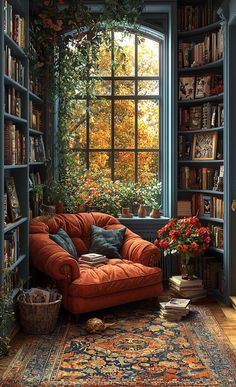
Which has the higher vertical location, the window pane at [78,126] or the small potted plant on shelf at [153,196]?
the window pane at [78,126]

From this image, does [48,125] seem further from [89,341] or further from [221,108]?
[89,341]

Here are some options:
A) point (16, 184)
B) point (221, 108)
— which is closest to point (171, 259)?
point (221, 108)

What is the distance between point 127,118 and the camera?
6758 millimetres

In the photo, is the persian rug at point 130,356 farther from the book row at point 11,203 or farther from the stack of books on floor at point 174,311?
the book row at point 11,203

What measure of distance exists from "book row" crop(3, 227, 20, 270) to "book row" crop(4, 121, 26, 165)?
25.4 inches

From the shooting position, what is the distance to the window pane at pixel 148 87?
6.77 m

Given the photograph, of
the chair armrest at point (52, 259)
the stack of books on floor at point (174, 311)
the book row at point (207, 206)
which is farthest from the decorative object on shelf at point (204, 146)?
the chair armrest at point (52, 259)

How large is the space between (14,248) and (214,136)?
2.66 m

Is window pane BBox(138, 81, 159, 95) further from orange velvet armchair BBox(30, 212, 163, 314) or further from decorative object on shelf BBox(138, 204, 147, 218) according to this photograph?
orange velvet armchair BBox(30, 212, 163, 314)

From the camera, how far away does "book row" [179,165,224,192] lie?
19.8ft

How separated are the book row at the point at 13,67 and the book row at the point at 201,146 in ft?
7.39

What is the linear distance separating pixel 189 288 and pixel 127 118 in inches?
89.2

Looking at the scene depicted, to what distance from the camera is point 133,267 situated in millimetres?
5379

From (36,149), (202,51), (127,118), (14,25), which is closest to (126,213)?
(127,118)
